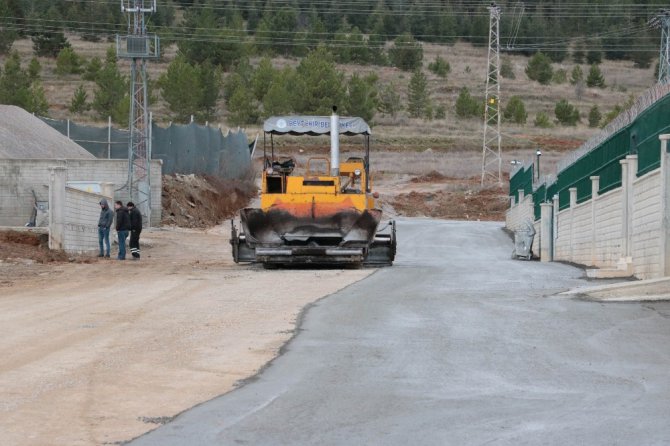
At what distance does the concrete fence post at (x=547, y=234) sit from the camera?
34.8 m

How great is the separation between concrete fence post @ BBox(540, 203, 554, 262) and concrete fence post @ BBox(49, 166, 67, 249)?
552 inches

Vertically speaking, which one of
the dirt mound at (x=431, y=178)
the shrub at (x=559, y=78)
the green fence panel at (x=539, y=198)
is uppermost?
the shrub at (x=559, y=78)

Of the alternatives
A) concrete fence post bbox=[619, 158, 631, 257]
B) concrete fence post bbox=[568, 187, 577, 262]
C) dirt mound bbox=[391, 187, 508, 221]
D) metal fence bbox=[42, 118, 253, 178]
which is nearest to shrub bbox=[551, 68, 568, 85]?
dirt mound bbox=[391, 187, 508, 221]

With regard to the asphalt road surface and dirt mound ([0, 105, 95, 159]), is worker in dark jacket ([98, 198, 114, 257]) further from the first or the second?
the asphalt road surface

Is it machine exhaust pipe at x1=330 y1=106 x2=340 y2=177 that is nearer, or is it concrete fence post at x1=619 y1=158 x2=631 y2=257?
concrete fence post at x1=619 y1=158 x2=631 y2=257

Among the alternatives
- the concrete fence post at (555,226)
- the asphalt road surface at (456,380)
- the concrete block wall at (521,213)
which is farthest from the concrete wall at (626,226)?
the concrete block wall at (521,213)

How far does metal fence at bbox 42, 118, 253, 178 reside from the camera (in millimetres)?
49500

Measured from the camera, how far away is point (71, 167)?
4259 centimetres

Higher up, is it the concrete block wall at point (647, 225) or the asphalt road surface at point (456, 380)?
the concrete block wall at point (647, 225)

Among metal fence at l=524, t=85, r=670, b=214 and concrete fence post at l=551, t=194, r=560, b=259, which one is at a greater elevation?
metal fence at l=524, t=85, r=670, b=214

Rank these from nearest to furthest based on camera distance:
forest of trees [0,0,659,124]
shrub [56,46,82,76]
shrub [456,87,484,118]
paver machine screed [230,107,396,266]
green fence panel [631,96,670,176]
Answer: green fence panel [631,96,670,176] → paver machine screed [230,107,396,266] → forest of trees [0,0,659,124] → shrub [456,87,484,118] → shrub [56,46,82,76]

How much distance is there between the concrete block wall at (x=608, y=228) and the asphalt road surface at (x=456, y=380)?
7402 millimetres

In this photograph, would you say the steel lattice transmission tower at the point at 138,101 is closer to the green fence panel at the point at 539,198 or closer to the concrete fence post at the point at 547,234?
the green fence panel at the point at 539,198

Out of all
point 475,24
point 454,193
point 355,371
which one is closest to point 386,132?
point 454,193
